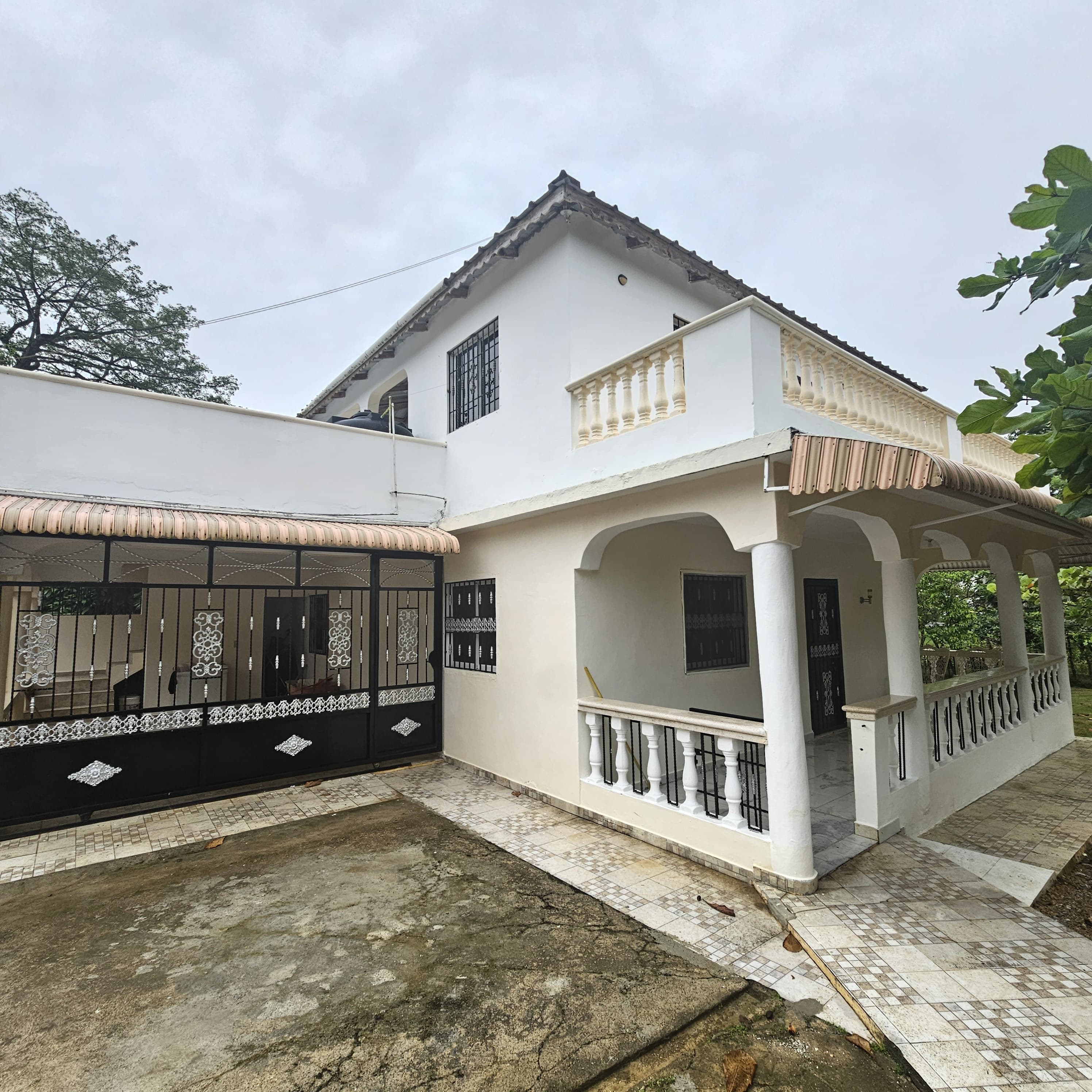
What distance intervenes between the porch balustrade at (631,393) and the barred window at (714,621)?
2.72 m

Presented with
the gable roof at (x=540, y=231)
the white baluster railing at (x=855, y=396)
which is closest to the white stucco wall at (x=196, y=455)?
the gable roof at (x=540, y=231)

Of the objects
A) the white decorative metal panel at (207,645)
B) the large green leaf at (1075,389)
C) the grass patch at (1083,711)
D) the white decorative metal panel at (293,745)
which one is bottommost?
the grass patch at (1083,711)

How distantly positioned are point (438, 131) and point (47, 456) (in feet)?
31.1

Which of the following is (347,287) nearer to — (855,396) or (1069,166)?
(855,396)

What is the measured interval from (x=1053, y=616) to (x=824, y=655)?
3.57 metres

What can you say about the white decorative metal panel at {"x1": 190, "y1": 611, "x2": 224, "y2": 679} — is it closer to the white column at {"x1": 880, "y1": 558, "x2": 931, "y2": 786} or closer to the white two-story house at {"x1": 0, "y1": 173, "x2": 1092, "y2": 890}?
the white two-story house at {"x1": 0, "y1": 173, "x2": 1092, "y2": 890}

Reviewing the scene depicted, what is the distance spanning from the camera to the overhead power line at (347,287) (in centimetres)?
845

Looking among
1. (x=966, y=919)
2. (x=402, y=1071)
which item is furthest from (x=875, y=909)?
(x=402, y=1071)

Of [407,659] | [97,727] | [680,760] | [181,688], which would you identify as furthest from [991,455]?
[181,688]

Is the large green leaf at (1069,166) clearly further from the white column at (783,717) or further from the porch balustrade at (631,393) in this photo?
the porch balustrade at (631,393)

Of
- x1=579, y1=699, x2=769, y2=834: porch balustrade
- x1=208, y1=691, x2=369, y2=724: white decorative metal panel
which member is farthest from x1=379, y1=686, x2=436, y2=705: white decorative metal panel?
x1=579, y1=699, x2=769, y2=834: porch balustrade

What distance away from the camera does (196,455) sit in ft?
22.3

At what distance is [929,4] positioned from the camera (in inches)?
191

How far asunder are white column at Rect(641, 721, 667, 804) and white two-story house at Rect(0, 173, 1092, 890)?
32mm
